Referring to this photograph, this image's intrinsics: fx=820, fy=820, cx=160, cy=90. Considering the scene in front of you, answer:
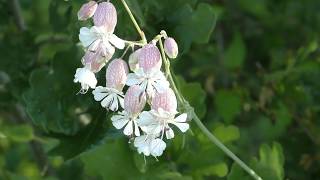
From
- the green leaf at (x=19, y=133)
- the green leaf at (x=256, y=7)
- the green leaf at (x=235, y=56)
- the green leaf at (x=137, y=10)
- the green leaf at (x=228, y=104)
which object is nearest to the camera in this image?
the green leaf at (x=137, y=10)

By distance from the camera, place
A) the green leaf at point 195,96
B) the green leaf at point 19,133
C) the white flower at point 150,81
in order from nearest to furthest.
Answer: the white flower at point 150,81, the green leaf at point 195,96, the green leaf at point 19,133

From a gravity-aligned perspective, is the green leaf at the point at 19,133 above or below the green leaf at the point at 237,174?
below

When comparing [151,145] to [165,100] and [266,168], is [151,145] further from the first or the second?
[266,168]

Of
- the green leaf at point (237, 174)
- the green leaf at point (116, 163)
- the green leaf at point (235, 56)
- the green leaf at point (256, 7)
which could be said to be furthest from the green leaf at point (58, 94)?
the green leaf at point (256, 7)

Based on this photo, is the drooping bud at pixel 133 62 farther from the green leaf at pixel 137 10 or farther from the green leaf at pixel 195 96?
the green leaf at pixel 195 96

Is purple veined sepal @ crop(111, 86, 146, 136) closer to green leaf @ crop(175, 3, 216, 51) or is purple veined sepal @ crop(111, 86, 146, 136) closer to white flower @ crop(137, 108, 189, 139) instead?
white flower @ crop(137, 108, 189, 139)

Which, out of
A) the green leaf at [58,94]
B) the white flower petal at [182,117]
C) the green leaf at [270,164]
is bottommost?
the green leaf at [270,164]

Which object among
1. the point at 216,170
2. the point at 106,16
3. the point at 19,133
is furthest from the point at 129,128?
the point at 19,133

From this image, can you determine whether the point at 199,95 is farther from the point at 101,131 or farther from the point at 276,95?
the point at 276,95
